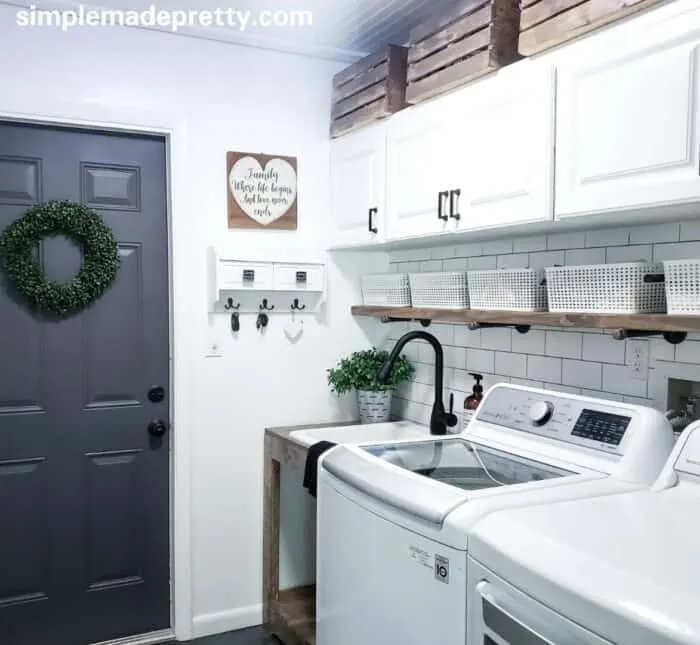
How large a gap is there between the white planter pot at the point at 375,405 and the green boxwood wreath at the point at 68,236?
1184 mm

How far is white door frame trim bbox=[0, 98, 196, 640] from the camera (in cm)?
273

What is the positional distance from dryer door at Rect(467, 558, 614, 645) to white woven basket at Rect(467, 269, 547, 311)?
98 centimetres

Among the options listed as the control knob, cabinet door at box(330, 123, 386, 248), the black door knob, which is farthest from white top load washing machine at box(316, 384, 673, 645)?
the black door knob

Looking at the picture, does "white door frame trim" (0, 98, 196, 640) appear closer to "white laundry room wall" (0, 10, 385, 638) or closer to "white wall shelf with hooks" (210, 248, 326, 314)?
"white laundry room wall" (0, 10, 385, 638)

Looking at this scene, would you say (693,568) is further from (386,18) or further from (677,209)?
(386,18)

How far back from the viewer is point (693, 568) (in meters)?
1.15

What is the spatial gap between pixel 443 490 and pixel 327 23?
196 cm

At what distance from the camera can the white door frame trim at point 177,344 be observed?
107 inches

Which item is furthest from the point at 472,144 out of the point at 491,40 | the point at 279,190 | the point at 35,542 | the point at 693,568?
the point at 35,542

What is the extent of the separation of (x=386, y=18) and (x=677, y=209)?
1499mm

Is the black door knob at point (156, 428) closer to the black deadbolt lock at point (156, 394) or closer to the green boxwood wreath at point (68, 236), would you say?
the black deadbolt lock at point (156, 394)

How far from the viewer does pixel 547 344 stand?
7.94ft

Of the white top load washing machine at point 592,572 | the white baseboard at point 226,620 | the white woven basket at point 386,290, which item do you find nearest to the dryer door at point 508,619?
the white top load washing machine at point 592,572

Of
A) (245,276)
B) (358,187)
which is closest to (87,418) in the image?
(245,276)
